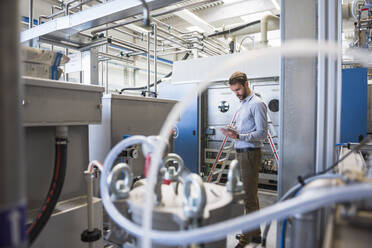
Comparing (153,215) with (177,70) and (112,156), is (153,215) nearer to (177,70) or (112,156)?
(112,156)

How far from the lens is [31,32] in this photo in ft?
5.76

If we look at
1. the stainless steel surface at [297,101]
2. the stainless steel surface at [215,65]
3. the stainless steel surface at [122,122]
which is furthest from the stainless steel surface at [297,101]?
the stainless steel surface at [215,65]

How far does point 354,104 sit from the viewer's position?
2648 mm

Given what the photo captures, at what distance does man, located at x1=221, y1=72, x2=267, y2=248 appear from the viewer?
1.66m

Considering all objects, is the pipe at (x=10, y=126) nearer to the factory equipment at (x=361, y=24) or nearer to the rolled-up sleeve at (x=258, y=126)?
the rolled-up sleeve at (x=258, y=126)

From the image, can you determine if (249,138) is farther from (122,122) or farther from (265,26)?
(265,26)

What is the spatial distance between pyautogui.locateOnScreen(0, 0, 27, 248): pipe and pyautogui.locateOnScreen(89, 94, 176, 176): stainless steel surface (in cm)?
133

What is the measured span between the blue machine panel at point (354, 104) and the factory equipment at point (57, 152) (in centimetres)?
266

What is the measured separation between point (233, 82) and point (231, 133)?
39cm

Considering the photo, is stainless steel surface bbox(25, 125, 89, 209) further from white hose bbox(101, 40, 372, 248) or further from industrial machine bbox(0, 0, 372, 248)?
white hose bbox(101, 40, 372, 248)

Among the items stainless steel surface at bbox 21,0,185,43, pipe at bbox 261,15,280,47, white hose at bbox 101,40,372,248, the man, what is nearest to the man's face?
the man

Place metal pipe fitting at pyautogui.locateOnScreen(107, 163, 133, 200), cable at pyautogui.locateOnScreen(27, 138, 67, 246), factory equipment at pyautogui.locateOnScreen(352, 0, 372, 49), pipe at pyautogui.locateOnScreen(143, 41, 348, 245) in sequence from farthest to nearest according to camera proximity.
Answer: factory equipment at pyautogui.locateOnScreen(352, 0, 372, 49) → cable at pyautogui.locateOnScreen(27, 138, 67, 246) → metal pipe fitting at pyautogui.locateOnScreen(107, 163, 133, 200) → pipe at pyautogui.locateOnScreen(143, 41, 348, 245)

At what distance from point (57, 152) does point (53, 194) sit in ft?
0.54

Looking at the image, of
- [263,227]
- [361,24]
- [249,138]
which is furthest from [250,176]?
[361,24]
